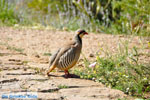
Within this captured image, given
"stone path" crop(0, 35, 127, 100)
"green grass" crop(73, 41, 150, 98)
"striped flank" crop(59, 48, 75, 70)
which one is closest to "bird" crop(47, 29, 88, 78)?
"striped flank" crop(59, 48, 75, 70)

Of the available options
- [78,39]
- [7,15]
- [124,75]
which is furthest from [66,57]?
[7,15]

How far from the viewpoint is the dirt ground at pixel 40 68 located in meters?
4.00

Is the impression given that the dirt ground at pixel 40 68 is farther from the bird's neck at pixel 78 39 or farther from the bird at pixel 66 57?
the bird's neck at pixel 78 39

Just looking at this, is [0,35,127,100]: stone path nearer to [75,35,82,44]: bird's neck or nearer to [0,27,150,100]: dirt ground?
[0,27,150,100]: dirt ground

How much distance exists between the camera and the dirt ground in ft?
13.1

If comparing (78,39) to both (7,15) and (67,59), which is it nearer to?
(67,59)

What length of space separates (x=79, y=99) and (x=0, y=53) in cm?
301

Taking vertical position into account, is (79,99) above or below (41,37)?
below

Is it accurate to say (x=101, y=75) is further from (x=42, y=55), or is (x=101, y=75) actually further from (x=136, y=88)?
(x=42, y=55)

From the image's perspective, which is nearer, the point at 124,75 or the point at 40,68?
the point at 124,75

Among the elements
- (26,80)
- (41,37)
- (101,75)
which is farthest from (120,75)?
(41,37)

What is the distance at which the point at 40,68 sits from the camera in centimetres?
535

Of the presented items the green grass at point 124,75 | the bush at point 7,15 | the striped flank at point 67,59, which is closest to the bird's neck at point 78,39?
the striped flank at point 67,59

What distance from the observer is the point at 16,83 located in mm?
4258
